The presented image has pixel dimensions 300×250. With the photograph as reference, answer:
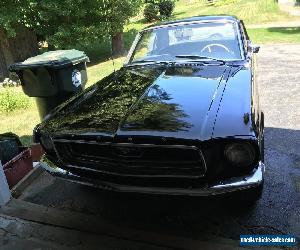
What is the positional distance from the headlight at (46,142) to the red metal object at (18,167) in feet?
3.00

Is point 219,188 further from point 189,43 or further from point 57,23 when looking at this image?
point 57,23

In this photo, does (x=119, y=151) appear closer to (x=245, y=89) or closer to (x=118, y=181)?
(x=118, y=181)

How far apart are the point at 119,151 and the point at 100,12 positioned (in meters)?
9.76

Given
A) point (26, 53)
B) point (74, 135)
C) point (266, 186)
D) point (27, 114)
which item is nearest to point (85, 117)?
point (74, 135)

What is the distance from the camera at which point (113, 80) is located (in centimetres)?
427

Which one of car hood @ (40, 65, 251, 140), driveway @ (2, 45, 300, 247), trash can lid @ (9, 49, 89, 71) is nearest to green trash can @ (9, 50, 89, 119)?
trash can lid @ (9, 49, 89, 71)

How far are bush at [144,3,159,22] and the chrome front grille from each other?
20.0m

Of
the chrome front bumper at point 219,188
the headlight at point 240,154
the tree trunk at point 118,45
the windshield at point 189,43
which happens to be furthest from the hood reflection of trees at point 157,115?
the tree trunk at point 118,45

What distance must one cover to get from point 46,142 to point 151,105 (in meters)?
1.02

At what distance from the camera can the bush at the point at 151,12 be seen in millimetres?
22188

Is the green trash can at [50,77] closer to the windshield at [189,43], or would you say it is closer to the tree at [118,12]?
the windshield at [189,43]

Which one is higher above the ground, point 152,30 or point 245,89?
point 152,30

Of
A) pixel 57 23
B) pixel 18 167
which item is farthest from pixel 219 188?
pixel 57 23

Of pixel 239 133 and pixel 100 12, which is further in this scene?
pixel 100 12
